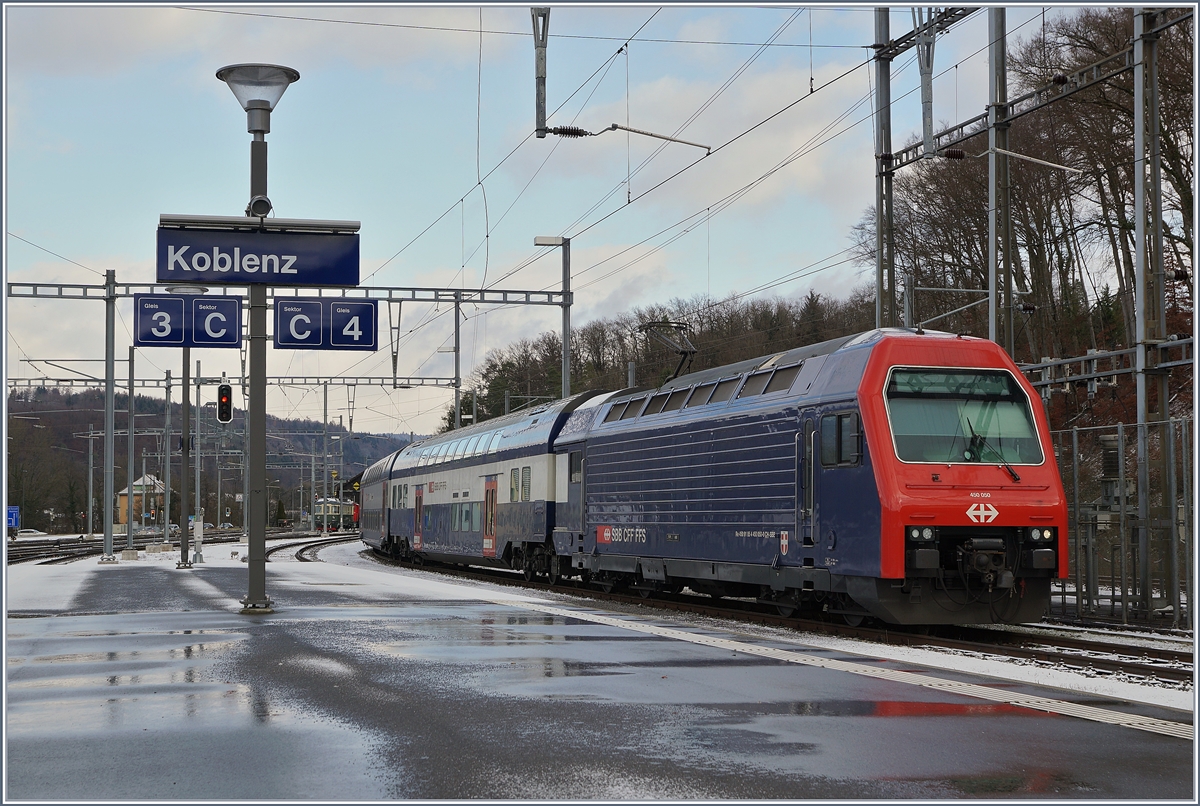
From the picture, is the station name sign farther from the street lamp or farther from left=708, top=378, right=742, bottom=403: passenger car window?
left=708, top=378, right=742, bottom=403: passenger car window

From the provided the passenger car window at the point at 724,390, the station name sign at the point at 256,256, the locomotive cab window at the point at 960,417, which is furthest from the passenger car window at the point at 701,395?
the station name sign at the point at 256,256

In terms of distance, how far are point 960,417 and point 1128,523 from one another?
11.7 ft

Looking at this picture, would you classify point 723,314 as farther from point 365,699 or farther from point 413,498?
point 365,699

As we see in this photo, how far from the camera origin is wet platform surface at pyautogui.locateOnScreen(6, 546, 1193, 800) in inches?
253

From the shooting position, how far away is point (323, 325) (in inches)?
722

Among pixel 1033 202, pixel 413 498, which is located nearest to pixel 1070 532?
pixel 413 498

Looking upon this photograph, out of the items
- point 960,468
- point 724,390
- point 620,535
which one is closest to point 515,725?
point 960,468

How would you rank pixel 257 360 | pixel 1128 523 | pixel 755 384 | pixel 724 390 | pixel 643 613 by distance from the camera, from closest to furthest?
pixel 257 360 → pixel 1128 523 → pixel 755 384 → pixel 643 613 → pixel 724 390

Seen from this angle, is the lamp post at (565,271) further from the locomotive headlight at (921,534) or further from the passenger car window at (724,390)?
the locomotive headlight at (921,534)

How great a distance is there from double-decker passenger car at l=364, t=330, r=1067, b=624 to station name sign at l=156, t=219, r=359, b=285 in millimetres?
5648

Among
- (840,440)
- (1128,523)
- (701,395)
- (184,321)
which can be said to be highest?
(184,321)

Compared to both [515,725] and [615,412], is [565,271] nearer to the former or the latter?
[615,412]

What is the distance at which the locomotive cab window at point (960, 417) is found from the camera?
47.3 ft

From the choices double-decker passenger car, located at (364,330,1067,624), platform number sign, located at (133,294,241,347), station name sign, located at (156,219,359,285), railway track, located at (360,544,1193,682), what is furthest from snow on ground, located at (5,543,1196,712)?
station name sign, located at (156,219,359,285)
